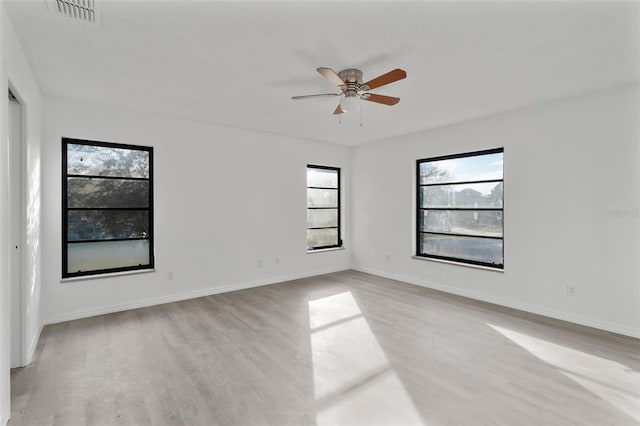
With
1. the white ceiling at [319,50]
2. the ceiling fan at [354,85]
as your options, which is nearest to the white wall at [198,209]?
the white ceiling at [319,50]

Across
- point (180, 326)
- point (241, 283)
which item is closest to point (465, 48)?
point (180, 326)

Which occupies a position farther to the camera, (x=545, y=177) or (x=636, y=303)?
(x=545, y=177)

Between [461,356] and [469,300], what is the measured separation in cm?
196

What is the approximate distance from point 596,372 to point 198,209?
4901mm

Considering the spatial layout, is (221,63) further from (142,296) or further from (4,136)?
(142,296)

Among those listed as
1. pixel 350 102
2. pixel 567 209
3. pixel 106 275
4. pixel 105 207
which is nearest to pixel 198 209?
pixel 105 207

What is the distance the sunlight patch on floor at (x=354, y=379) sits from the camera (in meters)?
2.11

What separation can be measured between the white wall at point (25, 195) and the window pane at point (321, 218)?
4.11 metres

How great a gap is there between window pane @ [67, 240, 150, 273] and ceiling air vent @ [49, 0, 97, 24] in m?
2.87

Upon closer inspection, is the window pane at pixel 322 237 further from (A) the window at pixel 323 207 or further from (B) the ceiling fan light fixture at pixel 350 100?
(B) the ceiling fan light fixture at pixel 350 100

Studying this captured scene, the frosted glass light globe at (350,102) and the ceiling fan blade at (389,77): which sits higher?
the ceiling fan blade at (389,77)

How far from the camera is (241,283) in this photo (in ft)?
17.4

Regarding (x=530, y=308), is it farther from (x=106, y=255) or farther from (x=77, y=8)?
(x=106, y=255)

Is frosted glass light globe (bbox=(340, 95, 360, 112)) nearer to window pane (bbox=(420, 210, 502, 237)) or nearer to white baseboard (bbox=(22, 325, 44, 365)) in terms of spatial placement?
window pane (bbox=(420, 210, 502, 237))
